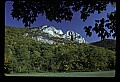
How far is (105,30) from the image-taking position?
14.8ft

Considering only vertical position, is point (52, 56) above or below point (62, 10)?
below

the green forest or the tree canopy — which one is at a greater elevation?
the tree canopy

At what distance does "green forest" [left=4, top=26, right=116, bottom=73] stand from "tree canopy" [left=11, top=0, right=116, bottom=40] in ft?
16.6

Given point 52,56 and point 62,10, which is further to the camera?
point 52,56

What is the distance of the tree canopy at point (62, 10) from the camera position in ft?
14.6

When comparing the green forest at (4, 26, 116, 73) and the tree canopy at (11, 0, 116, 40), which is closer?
the tree canopy at (11, 0, 116, 40)

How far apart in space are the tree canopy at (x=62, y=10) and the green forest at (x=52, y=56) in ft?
16.6

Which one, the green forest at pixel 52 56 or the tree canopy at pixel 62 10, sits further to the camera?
the green forest at pixel 52 56

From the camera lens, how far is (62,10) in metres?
4.73

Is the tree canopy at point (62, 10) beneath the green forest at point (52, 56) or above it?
above

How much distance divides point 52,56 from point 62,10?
217 inches

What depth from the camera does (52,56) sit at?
10.1 metres

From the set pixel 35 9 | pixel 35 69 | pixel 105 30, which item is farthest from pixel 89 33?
pixel 35 69

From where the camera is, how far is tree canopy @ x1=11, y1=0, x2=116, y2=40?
175 inches
